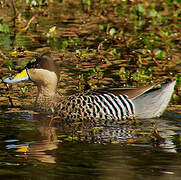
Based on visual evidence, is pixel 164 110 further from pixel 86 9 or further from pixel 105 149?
pixel 86 9

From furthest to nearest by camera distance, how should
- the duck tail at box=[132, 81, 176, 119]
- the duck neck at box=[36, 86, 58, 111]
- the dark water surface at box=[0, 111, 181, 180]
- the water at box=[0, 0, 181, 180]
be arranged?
the duck neck at box=[36, 86, 58, 111] → the duck tail at box=[132, 81, 176, 119] → the water at box=[0, 0, 181, 180] → the dark water surface at box=[0, 111, 181, 180]

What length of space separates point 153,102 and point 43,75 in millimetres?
1928

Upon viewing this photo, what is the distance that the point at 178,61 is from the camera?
1245 cm

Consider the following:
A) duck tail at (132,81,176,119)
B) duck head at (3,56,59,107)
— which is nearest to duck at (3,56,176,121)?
duck tail at (132,81,176,119)

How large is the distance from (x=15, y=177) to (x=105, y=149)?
159 centimetres

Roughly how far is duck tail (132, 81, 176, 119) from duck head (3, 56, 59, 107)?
1439 mm

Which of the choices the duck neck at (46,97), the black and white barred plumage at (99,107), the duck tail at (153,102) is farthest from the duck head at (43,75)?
the duck tail at (153,102)

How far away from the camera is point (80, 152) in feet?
23.8

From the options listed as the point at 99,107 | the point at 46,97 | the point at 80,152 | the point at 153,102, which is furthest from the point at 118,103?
the point at 80,152

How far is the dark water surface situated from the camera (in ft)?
21.1

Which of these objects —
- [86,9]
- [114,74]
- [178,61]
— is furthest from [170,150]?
[86,9]

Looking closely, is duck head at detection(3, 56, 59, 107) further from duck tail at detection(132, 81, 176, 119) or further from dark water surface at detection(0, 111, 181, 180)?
duck tail at detection(132, 81, 176, 119)

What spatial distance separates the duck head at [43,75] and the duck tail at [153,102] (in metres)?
1.44

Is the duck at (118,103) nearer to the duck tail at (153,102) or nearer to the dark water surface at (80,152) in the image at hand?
the duck tail at (153,102)
